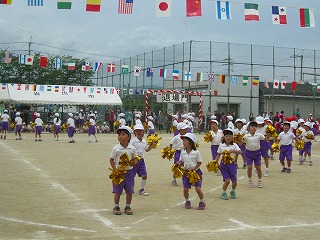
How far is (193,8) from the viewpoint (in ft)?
54.4

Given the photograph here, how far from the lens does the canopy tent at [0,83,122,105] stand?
36.4m

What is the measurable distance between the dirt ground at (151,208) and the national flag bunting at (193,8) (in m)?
5.74

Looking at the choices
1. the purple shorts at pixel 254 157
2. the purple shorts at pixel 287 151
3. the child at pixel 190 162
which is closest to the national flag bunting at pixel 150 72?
the purple shorts at pixel 287 151

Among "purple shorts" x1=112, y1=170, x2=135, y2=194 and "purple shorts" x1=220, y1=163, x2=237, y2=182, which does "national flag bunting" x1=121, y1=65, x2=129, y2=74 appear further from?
"purple shorts" x1=112, y1=170, x2=135, y2=194

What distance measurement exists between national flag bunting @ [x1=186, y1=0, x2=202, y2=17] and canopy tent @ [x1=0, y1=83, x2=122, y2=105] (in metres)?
22.5

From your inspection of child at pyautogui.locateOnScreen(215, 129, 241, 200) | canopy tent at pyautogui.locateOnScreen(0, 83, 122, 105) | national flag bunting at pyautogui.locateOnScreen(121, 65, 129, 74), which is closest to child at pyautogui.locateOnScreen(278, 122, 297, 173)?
child at pyautogui.locateOnScreen(215, 129, 241, 200)

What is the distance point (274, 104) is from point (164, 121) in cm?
1073

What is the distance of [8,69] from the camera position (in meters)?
53.0

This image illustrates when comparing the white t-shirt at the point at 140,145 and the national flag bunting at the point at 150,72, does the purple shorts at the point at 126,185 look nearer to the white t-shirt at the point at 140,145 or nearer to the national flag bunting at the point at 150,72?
the white t-shirt at the point at 140,145

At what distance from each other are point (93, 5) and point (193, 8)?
11.6 ft

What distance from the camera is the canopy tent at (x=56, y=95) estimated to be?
119 ft

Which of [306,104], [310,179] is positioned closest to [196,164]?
[310,179]

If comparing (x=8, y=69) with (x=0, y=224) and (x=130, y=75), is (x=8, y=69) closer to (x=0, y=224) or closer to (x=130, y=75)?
(x=130, y=75)

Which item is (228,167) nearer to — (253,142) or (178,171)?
(178,171)
